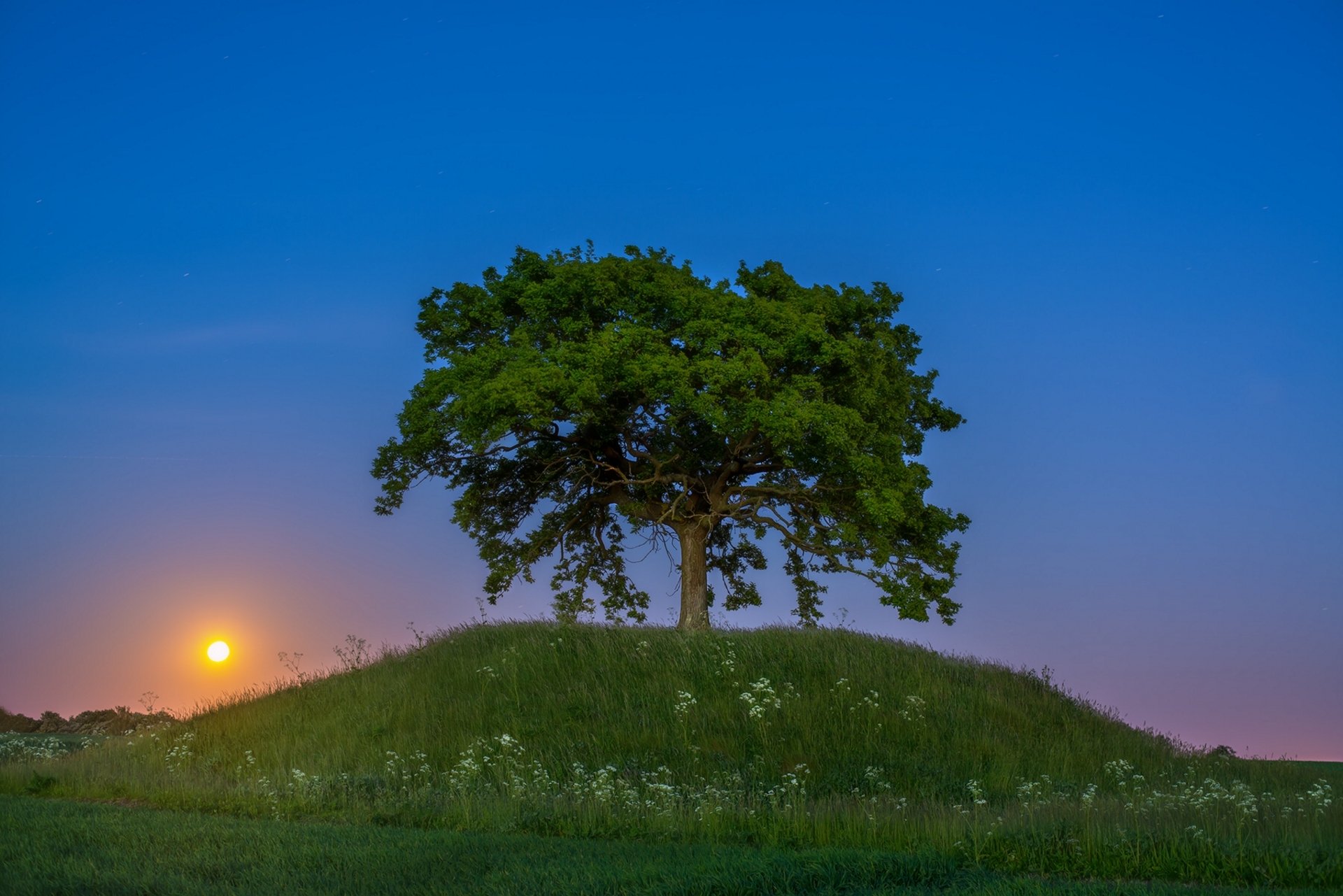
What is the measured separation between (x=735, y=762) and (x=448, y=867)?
26.3 ft

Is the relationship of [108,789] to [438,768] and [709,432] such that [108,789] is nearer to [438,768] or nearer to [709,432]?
[438,768]

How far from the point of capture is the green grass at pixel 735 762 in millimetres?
10781

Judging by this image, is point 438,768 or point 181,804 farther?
point 438,768

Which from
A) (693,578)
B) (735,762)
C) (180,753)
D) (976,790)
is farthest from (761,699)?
(180,753)

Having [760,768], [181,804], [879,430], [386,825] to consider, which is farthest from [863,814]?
[879,430]

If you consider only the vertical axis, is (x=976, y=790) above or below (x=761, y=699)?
below

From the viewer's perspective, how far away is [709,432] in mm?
27344

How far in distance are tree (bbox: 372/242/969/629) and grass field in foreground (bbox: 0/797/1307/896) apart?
508 inches

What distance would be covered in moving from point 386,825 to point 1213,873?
30.6 feet

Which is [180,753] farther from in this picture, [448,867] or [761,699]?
[448,867]

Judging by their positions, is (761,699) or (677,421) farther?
(677,421)

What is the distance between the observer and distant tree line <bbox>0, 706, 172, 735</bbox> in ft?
104

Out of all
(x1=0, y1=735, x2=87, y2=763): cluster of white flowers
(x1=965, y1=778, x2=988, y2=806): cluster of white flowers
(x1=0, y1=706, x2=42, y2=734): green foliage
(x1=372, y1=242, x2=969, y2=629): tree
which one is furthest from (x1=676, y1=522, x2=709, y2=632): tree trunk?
(x1=0, y1=706, x2=42, y2=734): green foliage

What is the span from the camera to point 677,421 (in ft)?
86.3
